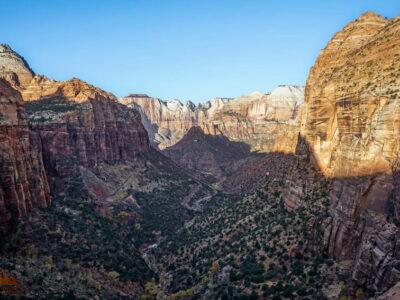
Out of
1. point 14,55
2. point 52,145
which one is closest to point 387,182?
point 52,145

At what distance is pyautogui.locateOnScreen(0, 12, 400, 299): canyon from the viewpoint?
2656 centimetres

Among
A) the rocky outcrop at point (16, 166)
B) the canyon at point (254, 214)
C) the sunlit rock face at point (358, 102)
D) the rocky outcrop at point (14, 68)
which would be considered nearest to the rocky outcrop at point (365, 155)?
the sunlit rock face at point (358, 102)

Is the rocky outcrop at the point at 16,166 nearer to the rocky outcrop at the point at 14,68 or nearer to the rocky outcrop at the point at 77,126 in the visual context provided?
the rocky outcrop at the point at 77,126

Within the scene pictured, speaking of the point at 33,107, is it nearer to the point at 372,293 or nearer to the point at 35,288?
the point at 35,288

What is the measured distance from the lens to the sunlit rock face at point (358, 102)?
26303mm

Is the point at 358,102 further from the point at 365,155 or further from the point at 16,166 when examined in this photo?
the point at 16,166

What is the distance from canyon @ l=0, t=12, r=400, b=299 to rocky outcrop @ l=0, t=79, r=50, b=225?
0.15m

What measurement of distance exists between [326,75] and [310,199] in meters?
16.0

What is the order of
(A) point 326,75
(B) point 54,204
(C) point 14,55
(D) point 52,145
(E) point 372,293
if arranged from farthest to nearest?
(C) point 14,55 < (D) point 52,145 < (B) point 54,204 < (A) point 326,75 < (E) point 372,293

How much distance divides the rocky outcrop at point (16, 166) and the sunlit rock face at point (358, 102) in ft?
117

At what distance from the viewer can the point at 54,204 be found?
52.7 meters

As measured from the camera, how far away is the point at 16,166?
4141cm

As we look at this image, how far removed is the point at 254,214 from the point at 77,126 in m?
50.1

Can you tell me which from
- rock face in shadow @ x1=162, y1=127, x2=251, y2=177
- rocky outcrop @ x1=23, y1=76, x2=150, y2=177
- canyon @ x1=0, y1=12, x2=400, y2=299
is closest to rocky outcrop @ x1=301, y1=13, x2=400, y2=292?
canyon @ x1=0, y1=12, x2=400, y2=299
